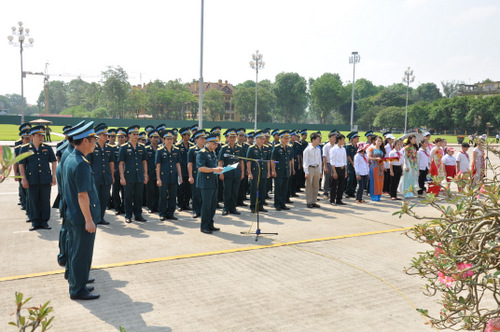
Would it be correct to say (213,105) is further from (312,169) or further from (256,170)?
(256,170)

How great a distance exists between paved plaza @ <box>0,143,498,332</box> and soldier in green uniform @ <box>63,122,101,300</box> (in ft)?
0.83

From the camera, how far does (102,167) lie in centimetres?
847

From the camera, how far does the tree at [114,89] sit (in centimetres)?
8262

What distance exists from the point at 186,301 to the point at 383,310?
2.24 meters

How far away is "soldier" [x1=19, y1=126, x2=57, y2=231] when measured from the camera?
25.2 ft

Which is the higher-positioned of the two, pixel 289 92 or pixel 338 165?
pixel 289 92

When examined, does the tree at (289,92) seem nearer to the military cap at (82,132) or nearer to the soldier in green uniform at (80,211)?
the military cap at (82,132)

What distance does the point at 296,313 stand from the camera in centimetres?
446

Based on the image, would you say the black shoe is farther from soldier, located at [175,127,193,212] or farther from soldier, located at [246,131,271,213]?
soldier, located at [246,131,271,213]

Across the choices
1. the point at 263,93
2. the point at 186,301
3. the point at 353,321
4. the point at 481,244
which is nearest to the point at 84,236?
the point at 186,301

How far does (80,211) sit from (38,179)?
3.74 meters

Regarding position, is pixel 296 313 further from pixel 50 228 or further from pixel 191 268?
pixel 50 228

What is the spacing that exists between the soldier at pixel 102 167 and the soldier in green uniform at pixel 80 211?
363 cm

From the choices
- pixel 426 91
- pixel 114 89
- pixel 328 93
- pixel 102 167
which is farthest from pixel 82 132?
pixel 426 91
